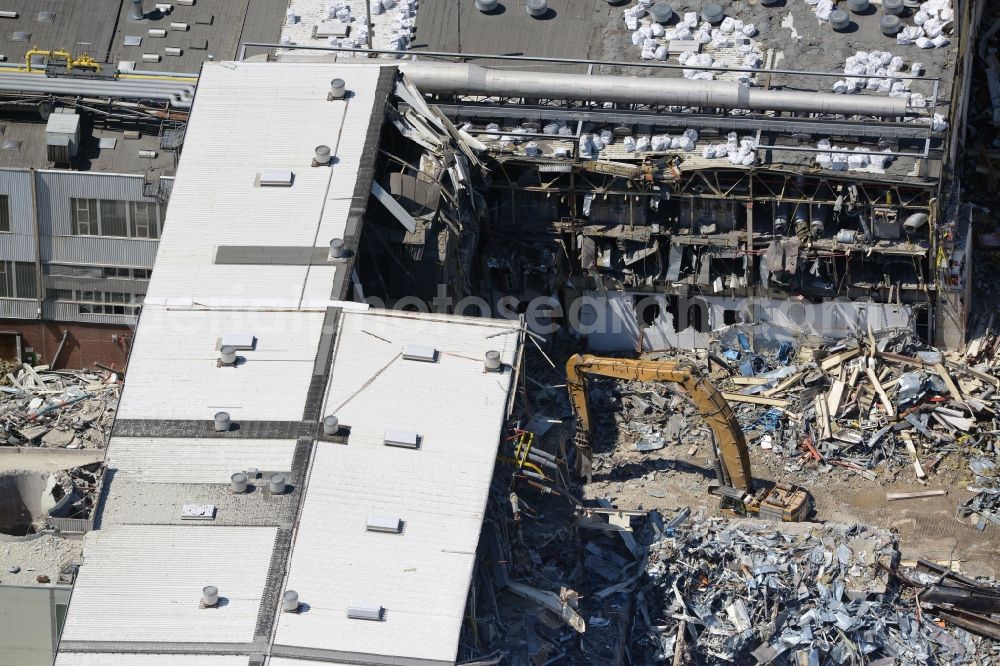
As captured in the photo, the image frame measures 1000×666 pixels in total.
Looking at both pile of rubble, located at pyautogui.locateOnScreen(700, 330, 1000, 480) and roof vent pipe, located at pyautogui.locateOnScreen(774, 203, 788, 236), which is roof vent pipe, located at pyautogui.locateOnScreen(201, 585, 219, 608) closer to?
pile of rubble, located at pyautogui.locateOnScreen(700, 330, 1000, 480)

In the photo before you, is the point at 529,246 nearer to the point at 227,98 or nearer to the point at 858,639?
the point at 227,98

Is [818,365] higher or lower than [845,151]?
lower

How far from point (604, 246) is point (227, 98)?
15.8 m

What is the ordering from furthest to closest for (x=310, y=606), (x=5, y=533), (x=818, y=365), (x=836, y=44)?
(x=836, y=44) → (x=818, y=365) → (x=5, y=533) → (x=310, y=606)

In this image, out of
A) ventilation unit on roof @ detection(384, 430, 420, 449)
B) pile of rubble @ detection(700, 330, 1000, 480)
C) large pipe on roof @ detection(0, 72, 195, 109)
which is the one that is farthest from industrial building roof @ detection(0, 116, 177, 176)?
pile of rubble @ detection(700, 330, 1000, 480)

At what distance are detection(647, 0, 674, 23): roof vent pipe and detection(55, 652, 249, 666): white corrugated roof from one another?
3546cm

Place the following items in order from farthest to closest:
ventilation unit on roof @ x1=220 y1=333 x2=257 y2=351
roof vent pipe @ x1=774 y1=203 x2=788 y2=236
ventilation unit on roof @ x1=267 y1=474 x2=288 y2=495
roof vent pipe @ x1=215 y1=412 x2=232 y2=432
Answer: roof vent pipe @ x1=774 y1=203 x2=788 y2=236, ventilation unit on roof @ x1=220 y1=333 x2=257 y2=351, roof vent pipe @ x1=215 y1=412 x2=232 y2=432, ventilation unit on roof @ x1=267 y1=474 x2=288 y2=495

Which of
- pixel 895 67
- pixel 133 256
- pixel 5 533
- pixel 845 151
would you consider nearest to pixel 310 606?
pixel 5 533

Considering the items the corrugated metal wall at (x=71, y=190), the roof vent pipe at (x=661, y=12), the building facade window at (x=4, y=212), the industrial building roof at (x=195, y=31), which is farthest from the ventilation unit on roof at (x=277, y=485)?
the roof vent pipe at (x=661, y=12)

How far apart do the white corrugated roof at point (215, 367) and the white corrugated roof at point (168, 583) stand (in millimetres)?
4963

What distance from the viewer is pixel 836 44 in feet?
280

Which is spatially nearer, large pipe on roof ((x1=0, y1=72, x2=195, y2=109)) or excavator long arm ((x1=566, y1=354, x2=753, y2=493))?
excavator long arm ((x1=566, y1=354, x2=753, y2=493))

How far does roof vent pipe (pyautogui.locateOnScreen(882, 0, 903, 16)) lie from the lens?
85.2 m

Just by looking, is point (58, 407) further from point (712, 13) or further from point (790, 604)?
point (712, 13)
